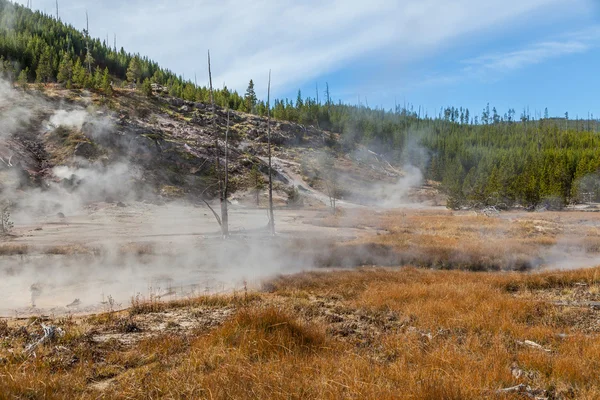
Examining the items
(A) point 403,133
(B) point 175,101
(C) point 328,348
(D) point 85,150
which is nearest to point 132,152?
(D) point 85,150

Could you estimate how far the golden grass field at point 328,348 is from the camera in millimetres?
3842

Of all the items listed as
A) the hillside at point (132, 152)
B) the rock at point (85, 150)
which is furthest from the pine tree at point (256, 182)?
the rock at point (85, 150)

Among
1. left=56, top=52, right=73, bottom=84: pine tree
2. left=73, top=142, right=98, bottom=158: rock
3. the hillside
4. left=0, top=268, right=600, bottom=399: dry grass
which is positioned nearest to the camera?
left=0, top=268, right=600, bottom=399: dry grass

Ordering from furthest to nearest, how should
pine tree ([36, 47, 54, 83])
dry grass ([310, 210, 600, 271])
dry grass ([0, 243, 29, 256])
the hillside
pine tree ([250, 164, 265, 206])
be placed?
pine tree ([36, 47, 54, 83])
pine tree ([250, 164, 265, 206])
the hillside
dry grass ([310, 210, 600, 271])
dry grass ([0, 243, 29, 256])

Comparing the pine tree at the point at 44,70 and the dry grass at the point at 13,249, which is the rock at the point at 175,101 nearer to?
the pine tree at the point at 44,70

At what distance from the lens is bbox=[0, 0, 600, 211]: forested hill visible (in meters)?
62.7

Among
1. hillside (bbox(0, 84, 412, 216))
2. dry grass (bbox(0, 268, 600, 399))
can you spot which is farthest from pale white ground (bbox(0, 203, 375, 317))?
hillside (bbox(0, 84, 412, 216))

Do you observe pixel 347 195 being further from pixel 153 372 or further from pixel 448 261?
pixel 153 372

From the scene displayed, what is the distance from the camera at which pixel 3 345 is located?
6.07 m

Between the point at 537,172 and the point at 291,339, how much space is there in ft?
269

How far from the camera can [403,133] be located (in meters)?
111

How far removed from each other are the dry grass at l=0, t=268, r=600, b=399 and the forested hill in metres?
53.8

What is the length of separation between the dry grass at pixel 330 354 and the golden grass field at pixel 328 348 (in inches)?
0.9

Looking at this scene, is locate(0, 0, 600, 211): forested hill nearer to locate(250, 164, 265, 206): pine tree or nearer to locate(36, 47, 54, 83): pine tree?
locate(36, 47, 54, 83): pine tree
